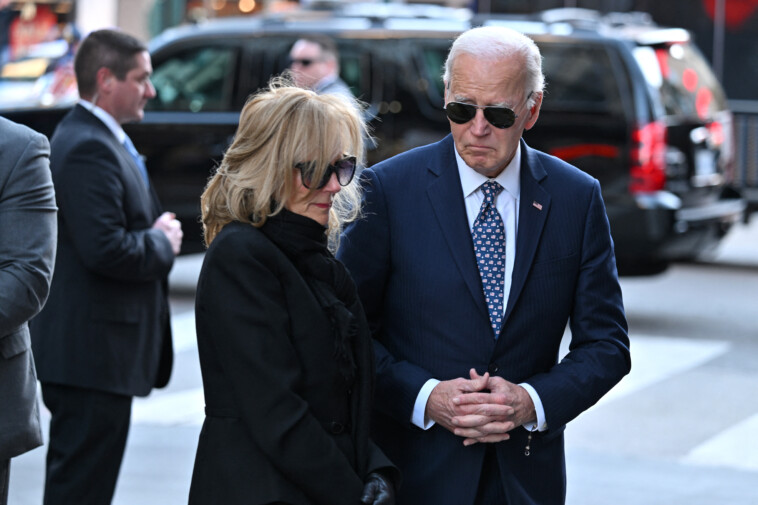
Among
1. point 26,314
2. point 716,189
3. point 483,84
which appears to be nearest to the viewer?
point 483,84

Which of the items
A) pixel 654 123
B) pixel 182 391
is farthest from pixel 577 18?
pixel 182 391

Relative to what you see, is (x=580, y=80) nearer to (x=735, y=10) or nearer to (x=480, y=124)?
(x=735, y=10)

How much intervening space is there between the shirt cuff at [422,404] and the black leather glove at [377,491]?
224mm

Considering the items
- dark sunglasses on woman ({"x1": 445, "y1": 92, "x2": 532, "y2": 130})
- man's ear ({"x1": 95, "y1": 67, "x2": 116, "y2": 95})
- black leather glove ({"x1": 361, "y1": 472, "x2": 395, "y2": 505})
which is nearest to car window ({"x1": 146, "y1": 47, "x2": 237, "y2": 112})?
man's ear ({"x1": 95, "y1": 67, "x2": 116, "y2": 95})

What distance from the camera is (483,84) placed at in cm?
325

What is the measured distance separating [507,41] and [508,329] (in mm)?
708

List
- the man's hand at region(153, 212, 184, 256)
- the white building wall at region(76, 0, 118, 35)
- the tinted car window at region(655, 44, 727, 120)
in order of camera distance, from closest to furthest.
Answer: the man's hand at region(153, 212, 184, 256) < the tinted car window at region(655, 44, 727, 120) < the white building wall at region(76, 0, 118, 35)

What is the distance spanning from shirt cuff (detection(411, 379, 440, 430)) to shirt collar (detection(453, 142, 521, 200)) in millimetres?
496

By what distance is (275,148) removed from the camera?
9.79 feet

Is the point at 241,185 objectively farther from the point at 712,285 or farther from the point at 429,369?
the point at 712,285

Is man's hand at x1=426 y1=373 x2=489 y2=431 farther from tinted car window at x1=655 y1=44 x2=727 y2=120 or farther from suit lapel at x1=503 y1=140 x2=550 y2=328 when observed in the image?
tinted car window at x1=655 y1=44 x2=727 y2=120

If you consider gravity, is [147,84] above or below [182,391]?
above

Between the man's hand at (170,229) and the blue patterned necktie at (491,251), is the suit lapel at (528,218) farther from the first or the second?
the man's hand at (170,229)

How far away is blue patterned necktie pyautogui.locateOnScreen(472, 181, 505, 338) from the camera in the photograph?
3.29 meters
